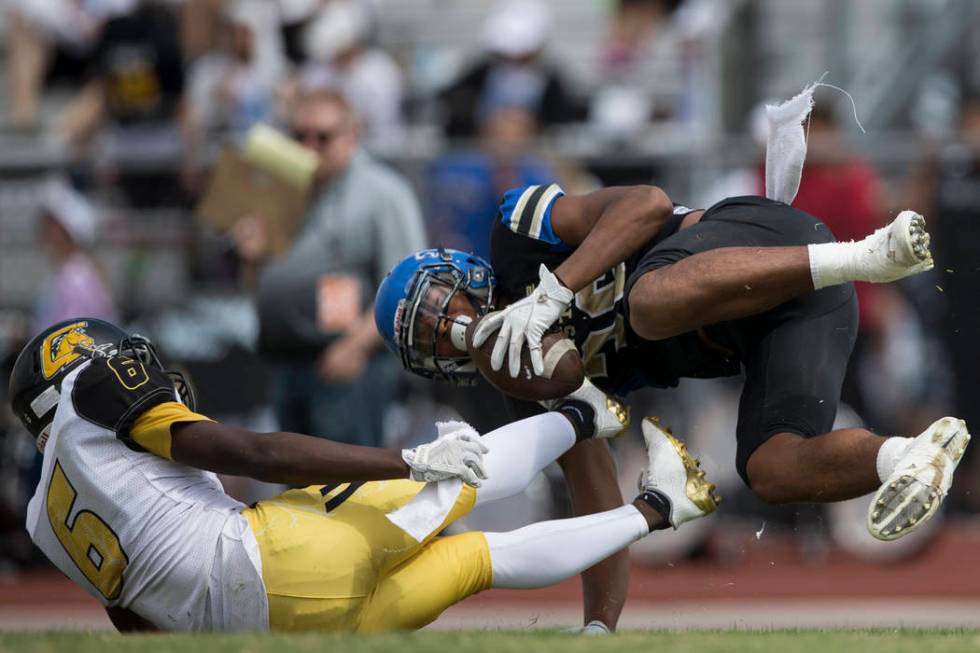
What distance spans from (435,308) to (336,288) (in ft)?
10.3

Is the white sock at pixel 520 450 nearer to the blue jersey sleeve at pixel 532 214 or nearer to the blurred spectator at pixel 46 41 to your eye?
the blue jersey sleeve at pixel 532 214

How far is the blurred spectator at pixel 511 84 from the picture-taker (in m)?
9.98

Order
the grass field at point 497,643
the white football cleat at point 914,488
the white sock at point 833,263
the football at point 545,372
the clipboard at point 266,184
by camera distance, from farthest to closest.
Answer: the clipboard at point 266,184, the football at point 545,372, the white sock at point 833,263, the white football cleat at point 914,488, the grass field at point 497,643

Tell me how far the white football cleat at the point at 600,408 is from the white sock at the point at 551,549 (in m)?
0.42

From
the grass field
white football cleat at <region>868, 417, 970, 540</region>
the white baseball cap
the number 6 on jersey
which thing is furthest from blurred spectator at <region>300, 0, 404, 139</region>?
white football cleat at <region>868, 417, 970, 540</region>

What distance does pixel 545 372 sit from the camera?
480 cm

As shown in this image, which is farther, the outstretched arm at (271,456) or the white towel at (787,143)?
the white towel at (787,143)

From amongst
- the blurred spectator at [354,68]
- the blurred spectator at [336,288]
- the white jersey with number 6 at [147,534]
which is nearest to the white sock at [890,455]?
the white jersey with number 6 at [147,534]

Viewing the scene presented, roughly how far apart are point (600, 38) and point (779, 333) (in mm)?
7756

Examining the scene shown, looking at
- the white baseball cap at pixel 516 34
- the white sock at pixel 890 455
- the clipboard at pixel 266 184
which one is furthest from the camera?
the white baseball cap at pixel 516 34

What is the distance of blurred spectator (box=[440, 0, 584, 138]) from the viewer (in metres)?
9.98

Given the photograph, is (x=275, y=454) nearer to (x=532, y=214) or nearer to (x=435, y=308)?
(x=435, y=308)

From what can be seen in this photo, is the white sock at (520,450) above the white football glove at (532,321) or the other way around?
the other way around

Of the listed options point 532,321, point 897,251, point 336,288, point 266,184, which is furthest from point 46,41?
point 897,251
